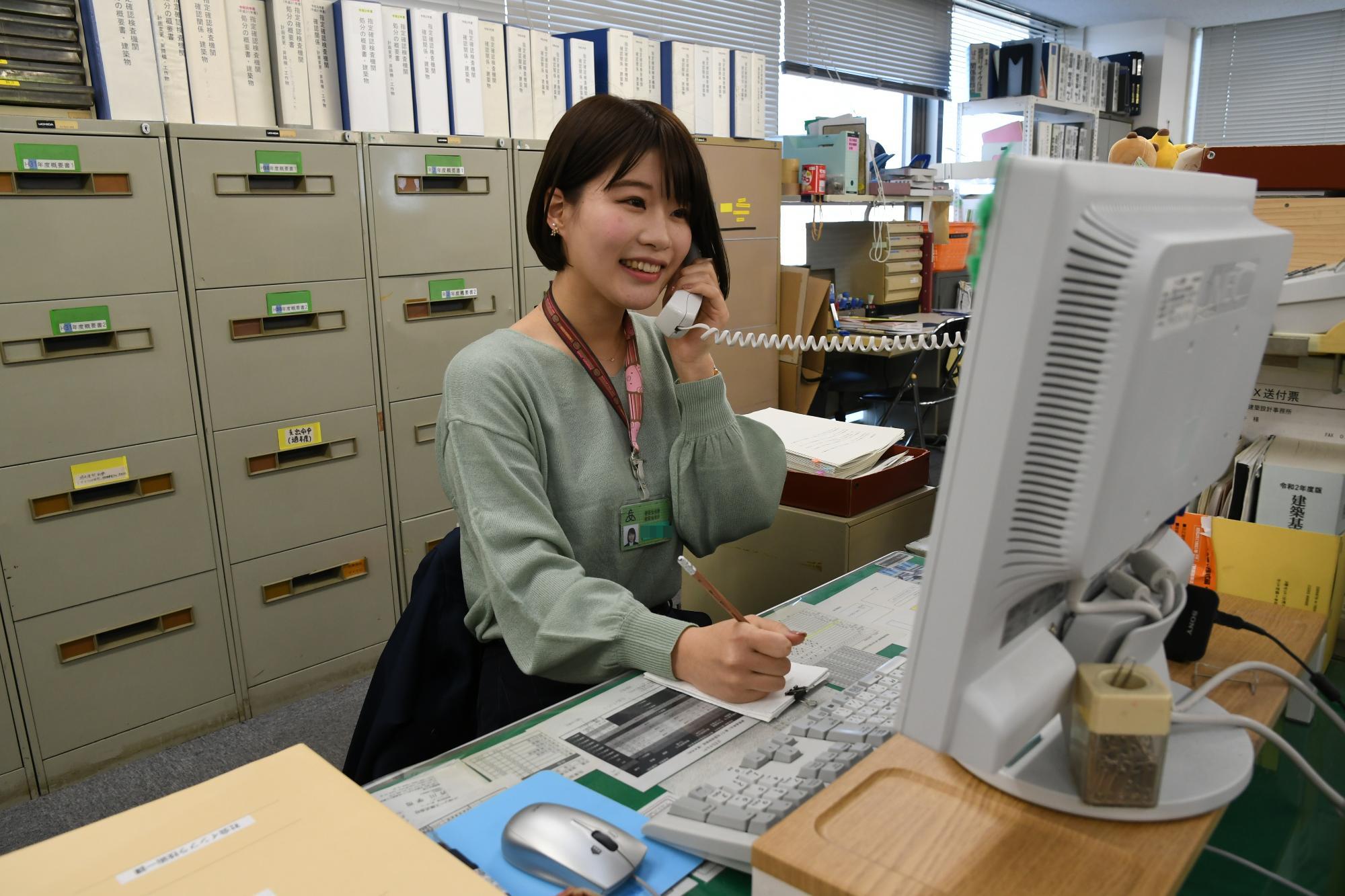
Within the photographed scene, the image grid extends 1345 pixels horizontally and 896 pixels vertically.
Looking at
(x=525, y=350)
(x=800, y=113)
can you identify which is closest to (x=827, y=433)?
(x=525, y=350)

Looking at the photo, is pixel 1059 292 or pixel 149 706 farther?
pixel 149 706

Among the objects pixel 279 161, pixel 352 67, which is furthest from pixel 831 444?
pixel 352 67

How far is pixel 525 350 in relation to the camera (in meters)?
1.25

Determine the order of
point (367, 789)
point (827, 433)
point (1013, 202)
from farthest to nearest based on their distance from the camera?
point (827, 433)
point (367, 789)
point (1013, 202)

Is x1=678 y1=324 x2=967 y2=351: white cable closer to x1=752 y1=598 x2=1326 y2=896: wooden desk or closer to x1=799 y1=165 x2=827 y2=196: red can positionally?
x1=752 y1=598 x2=1326 y2=896: wooden desk

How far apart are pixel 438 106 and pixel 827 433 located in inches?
64.0

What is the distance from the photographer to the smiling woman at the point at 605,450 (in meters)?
1.05

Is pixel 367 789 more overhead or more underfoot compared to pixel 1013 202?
more underfoot

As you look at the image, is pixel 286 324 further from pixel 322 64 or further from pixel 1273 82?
pixel 1273 82

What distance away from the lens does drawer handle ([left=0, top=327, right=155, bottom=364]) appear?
2.01 metres

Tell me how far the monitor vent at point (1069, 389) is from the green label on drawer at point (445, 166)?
235 centimetres

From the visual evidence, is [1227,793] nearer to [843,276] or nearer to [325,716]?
[325,716]

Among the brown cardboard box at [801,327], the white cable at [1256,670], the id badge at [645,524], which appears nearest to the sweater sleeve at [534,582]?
the id badge at [645,524]


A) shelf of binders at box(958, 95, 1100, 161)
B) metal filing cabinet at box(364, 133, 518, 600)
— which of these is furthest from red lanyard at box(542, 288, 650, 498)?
shelf of binders at box(958, 95, 1100, 161)
